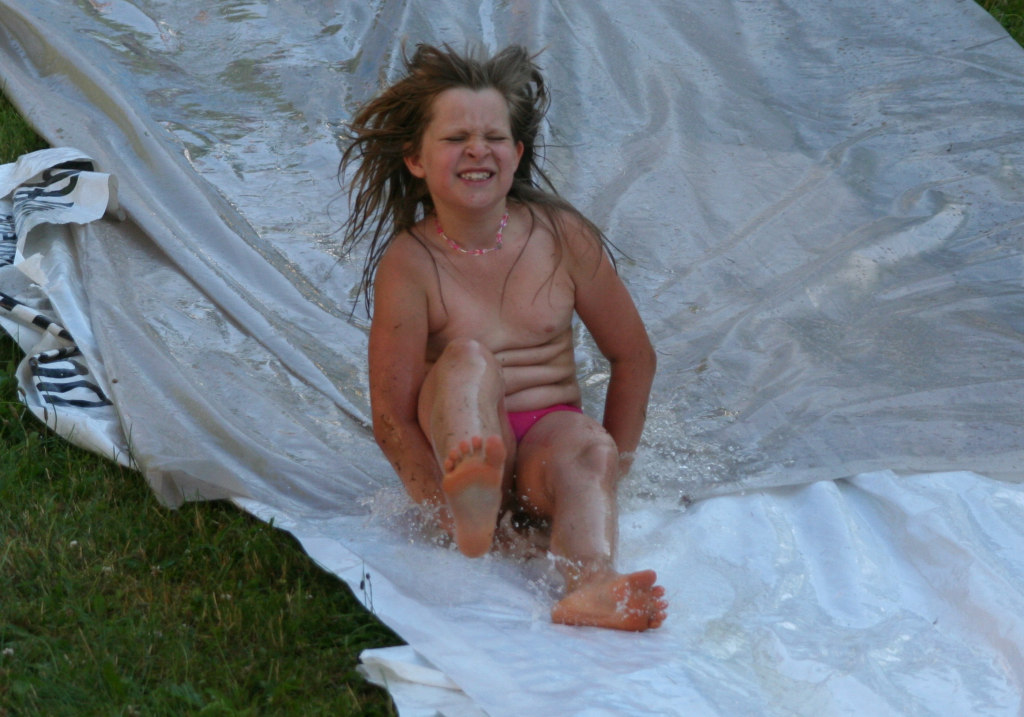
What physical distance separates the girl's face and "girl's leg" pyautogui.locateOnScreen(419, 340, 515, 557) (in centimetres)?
34

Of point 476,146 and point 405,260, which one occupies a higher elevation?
point 476,146

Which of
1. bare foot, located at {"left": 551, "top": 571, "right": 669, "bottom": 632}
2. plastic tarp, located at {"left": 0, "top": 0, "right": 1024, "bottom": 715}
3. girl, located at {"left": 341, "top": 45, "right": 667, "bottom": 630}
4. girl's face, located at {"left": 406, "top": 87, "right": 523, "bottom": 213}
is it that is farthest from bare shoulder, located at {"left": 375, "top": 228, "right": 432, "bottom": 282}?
bare foot, located at {"left": 551, "top": 571, "right": 669, "bottom": 632}

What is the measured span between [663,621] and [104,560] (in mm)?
1099

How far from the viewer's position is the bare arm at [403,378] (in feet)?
8.54

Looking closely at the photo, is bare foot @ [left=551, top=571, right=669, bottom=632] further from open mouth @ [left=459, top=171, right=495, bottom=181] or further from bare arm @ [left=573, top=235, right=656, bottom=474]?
open mouth @ [left=459, top=171, right=495, bottom=181]

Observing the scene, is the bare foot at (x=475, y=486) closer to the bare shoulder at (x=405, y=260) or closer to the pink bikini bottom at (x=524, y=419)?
the pink bikini bottom at (x=524, y=419)

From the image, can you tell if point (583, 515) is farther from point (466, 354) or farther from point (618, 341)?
point (618, 341)

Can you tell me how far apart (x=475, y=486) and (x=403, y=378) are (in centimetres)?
46

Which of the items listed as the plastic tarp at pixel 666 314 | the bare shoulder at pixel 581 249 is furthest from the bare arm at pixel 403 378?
the bare shoulder at pixel 581 249

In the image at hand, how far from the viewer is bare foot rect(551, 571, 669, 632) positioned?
2225mm

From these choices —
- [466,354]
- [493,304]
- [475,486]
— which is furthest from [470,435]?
[493,304]

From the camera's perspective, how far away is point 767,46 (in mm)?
4945

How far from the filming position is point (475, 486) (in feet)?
7.25

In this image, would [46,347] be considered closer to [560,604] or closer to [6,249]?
[6,249]
